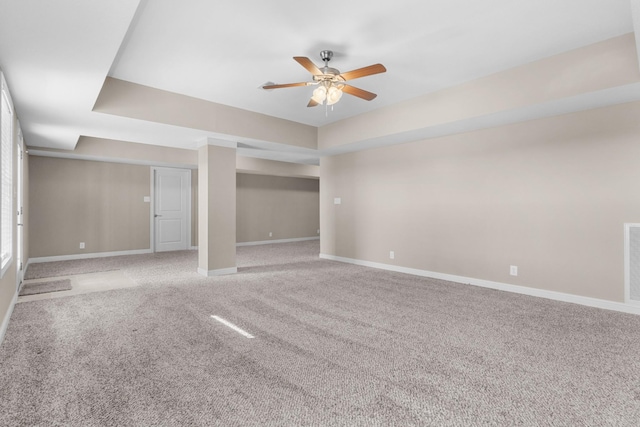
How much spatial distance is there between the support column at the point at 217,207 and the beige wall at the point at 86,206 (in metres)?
3.16

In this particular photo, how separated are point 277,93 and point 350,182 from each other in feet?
8.82

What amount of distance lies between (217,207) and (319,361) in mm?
3597

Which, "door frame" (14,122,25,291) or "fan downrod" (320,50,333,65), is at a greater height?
"fan downrod" (320,50,333,65)

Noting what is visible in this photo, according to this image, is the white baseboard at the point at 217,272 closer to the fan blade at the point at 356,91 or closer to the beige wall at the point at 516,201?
the beige wall at the point at 516,201

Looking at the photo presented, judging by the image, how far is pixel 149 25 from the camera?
2.64m

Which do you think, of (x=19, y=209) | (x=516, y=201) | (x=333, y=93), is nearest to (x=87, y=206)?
(x=19, y=209)

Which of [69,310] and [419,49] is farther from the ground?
[419,49]

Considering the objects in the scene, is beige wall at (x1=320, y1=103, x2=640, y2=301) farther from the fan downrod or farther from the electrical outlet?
the fan downrod

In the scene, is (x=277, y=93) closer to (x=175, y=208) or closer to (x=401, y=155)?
(x=401, y=155)

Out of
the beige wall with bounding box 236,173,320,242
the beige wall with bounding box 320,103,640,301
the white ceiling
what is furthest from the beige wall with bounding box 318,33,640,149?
the beige wall with bounding box 236,173,320,242

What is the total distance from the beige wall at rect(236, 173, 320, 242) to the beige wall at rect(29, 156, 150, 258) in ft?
8.45

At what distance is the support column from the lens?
5195mm

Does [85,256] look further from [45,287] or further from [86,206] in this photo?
[45,287]

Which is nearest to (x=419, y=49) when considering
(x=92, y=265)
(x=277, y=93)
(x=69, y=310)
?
(x=277, y=93)
